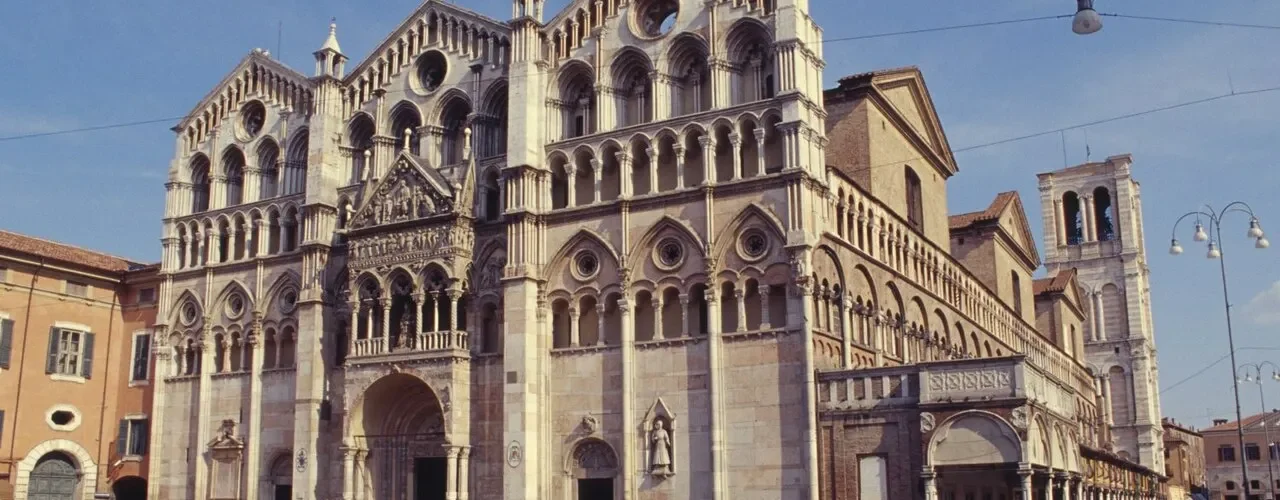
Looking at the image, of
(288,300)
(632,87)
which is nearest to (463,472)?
(288,300)

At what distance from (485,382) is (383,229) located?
19.0ft

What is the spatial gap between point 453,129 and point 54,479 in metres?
18.9

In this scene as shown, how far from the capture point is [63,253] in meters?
44.2

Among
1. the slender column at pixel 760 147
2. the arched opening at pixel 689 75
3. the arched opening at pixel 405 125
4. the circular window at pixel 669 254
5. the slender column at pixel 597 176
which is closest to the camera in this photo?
the slender column at pixel 760 147

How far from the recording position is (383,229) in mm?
36250

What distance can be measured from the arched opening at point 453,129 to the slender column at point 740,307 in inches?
452

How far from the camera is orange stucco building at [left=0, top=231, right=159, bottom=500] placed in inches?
1618

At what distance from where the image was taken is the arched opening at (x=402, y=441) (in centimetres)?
3572

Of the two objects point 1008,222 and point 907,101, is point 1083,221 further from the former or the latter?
point 907,101

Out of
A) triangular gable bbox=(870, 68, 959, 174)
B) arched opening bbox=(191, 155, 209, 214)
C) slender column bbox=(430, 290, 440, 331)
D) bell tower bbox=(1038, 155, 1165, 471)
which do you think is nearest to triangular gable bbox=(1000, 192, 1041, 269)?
triangular gable bbox=(870, 68, 959, 174)

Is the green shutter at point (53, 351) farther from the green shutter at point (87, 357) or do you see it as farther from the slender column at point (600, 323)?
the slender column at point (600, 323)

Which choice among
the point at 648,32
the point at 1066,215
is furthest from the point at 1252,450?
the point at 648,32

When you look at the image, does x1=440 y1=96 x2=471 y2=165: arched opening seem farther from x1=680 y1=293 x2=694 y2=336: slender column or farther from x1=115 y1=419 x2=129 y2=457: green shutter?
x1=115 y1=419 x2=129 y2=457: green shutter

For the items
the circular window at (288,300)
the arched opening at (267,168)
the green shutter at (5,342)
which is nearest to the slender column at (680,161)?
the circular window at (288,300)
